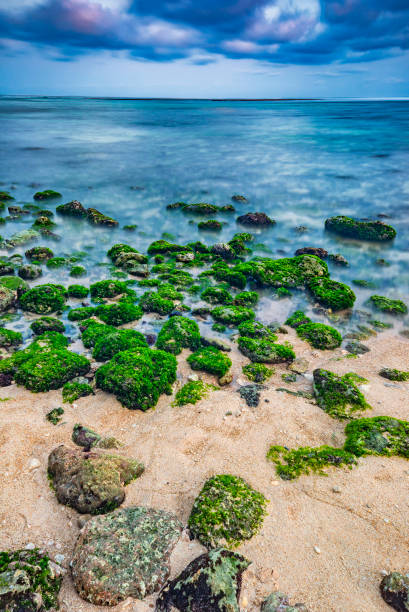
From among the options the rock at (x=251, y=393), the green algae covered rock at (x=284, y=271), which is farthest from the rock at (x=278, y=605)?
the green algae covered rock at (x=284, y=271)

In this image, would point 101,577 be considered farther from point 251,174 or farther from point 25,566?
point 251,174

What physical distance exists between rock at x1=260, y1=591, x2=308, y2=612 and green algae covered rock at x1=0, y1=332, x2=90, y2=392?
4302mm

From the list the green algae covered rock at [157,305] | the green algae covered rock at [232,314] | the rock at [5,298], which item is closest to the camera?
the rock at [5,298]

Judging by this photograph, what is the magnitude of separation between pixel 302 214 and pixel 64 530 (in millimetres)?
16733

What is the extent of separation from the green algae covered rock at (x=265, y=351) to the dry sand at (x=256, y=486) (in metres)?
0.67

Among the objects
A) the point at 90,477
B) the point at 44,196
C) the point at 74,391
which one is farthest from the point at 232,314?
the point at 44,196

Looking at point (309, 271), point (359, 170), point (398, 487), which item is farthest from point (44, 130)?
point (398, 487)

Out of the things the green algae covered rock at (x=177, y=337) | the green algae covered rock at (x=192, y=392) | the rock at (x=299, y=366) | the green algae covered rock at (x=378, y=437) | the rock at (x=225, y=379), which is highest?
the green algae covered rock at (x=378, y=437)

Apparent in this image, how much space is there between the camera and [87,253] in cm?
1219

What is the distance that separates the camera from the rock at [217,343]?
7.26 meters

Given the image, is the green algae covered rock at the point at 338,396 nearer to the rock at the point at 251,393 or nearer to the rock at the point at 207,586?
the rock at the point at 251,393

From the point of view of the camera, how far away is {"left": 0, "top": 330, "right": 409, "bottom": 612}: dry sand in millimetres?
3375

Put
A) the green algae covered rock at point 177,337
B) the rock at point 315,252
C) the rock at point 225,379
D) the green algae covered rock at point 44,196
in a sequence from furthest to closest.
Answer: the green algae covered rock at point 44,196, the rock at point 315,252, the green algae covered rock at point 177,337, the rock at point 225,379

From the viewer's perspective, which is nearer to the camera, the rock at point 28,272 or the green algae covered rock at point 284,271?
the rock at point 28,272
